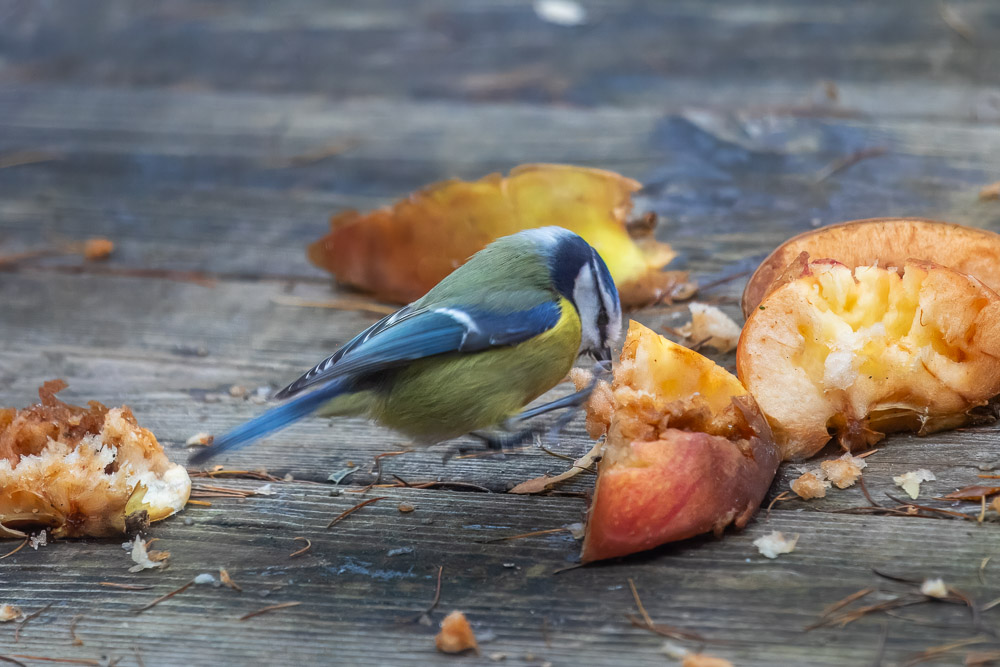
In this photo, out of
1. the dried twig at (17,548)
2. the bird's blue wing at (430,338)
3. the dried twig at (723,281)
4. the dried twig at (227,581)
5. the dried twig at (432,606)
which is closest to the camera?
the dried twig at (432,606)

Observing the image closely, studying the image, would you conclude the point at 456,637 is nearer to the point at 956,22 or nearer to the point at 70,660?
the point at 70,660

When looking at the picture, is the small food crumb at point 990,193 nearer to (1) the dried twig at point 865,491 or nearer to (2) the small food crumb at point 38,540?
(1) the dried twig at point 865,491

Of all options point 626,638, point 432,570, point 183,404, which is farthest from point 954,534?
point 183,404

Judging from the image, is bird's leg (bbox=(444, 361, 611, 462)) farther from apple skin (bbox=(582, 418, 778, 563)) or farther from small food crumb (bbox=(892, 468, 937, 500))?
small food crumb (bbox=(892, 468, 937, 500))

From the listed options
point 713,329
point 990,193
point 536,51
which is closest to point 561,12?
point 536,51

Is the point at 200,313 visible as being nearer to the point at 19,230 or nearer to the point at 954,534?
the point at 19,230

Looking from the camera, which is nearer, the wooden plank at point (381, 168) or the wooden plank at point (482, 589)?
the wooden plank at point (482, 589)

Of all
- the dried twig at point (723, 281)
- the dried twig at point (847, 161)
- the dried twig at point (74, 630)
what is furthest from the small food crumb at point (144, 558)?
the dried twig at point (847, 161)
